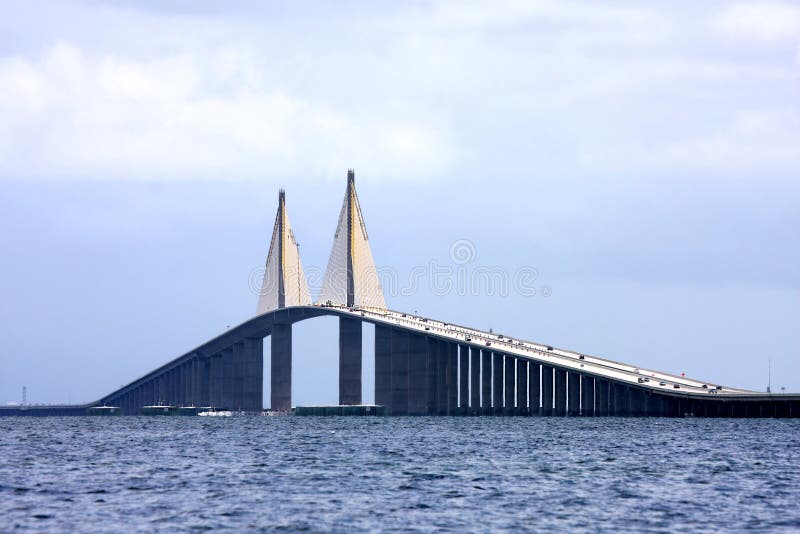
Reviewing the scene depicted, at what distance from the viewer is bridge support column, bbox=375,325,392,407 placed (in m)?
185

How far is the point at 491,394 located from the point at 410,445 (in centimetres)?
7826

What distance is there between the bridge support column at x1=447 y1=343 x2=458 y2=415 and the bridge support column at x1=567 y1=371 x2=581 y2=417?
21125mm

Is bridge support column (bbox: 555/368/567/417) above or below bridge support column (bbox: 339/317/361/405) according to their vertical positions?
below

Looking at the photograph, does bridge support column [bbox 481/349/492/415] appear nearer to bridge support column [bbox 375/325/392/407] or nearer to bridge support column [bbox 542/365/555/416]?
bridge support column [bbox 542/365/555/416]

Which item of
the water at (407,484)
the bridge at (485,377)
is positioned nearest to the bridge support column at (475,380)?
the bridge at (485,377)

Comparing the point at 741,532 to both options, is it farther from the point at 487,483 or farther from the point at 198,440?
the point at 198,440

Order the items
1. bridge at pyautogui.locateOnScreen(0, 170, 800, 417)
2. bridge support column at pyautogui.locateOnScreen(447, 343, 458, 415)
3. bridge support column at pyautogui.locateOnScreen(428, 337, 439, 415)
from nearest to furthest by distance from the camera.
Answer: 1. bridge at pyautogui.locateOnScreen(0, 170, 800, 417)
2. bridge support column at pyautogui.locateOnScreen(447, 343, 458, 415)
3. bridge support column at pyautogui.locateOnScreen(428, 337, 439, 415)

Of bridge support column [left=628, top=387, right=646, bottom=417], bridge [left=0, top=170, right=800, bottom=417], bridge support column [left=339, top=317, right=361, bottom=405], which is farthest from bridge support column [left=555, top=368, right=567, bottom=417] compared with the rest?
bridge support column [left=339, top=317, right=361, bottom=405]

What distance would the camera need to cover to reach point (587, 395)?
158750 millimetres

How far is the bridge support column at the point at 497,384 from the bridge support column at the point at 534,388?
13.1 ft

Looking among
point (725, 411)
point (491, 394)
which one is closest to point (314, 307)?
point (491, 394)

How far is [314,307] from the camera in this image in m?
198

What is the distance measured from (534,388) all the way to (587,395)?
30.4 feet

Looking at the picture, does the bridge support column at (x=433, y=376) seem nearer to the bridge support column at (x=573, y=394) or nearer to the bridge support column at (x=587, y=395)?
the bridge support column at (x=573, y=394)
